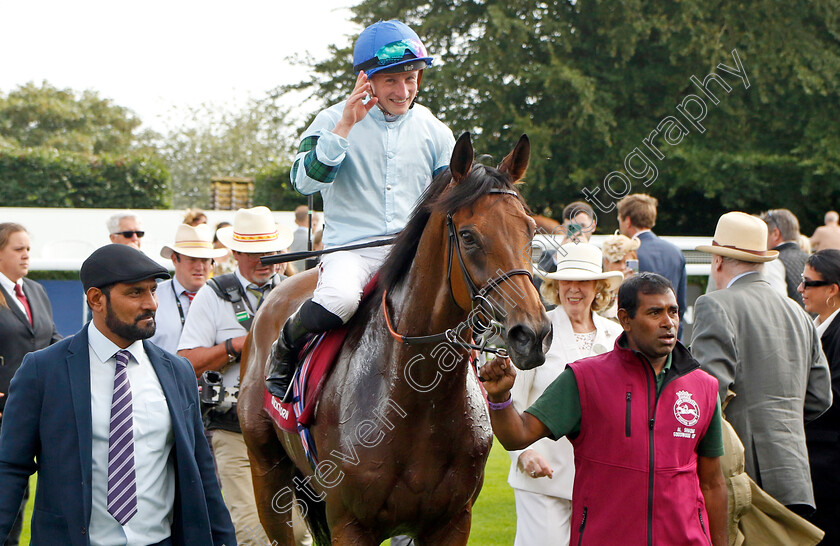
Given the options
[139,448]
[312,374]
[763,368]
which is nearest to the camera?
[139,448]

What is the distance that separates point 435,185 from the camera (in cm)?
344

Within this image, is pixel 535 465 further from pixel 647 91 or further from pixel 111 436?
pixel 647 91

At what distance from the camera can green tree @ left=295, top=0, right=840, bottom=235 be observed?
1841 centimetres

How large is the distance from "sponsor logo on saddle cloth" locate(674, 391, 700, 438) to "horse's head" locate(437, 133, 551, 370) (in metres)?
0.68

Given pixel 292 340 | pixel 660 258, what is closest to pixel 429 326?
pixel 292 340

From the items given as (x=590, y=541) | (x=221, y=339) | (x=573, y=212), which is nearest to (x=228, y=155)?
(x=573, y=212)

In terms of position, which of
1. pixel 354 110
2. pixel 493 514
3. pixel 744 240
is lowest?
pixel 493 514

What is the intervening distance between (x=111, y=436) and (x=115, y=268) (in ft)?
1.96

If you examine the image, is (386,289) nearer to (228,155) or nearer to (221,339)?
(221,339)

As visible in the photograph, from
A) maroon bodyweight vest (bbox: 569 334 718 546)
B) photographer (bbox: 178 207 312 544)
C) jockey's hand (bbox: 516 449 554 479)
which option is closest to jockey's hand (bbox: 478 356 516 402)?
maroon bodyweight vest (bbox: 569 334 718 546)

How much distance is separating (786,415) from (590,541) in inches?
62.4

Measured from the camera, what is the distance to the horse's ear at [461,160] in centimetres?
317

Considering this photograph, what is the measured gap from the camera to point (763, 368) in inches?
161

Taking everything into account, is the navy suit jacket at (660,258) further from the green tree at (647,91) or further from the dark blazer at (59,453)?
the green tree at (647,91)
